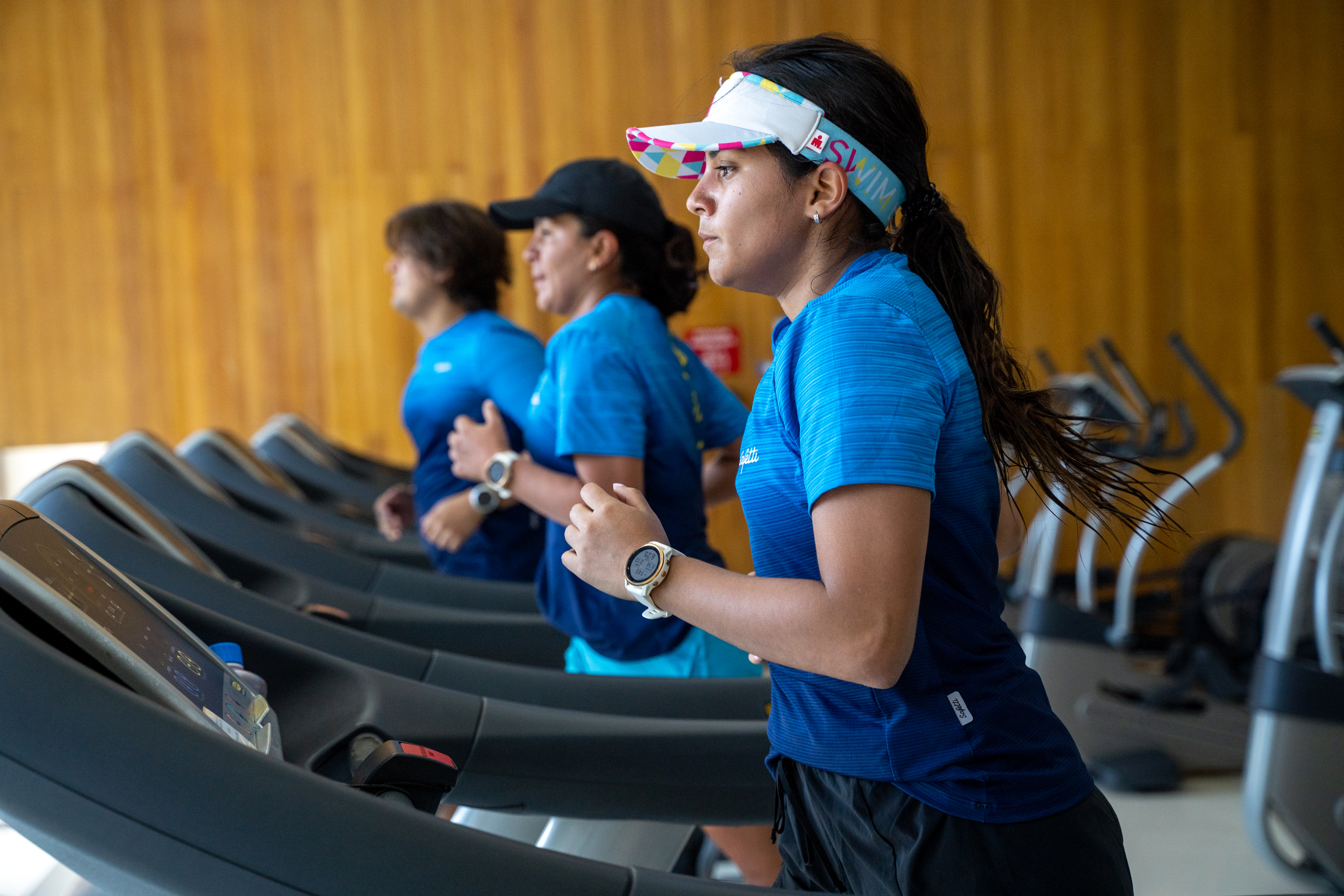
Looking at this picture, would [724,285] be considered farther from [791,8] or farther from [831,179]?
[791,8]

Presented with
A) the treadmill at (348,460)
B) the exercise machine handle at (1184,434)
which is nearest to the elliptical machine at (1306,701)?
the exercise machine handle at (1184,434)

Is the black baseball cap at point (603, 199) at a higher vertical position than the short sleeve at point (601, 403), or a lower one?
higher

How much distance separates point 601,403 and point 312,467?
272 centimetres

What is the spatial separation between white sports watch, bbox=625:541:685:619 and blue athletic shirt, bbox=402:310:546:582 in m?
1.37

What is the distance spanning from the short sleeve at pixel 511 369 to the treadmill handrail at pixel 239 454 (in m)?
1.09

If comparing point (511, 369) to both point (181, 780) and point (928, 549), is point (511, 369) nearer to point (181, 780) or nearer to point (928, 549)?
point (928, 549)

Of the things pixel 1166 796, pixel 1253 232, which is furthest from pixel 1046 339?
pixel 1166 796

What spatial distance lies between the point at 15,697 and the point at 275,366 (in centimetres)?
483

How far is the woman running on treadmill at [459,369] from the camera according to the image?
94.6 inches

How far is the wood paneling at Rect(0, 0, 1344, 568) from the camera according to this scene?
5293 mm

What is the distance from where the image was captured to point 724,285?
3.50 feet

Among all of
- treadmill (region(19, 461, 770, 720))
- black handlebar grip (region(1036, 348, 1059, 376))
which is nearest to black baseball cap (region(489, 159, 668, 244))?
treadmill (region(19, 461, 770, 720))

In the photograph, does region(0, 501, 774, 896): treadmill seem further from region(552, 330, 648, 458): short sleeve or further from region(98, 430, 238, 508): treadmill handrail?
region(98, 430, 238, 508): treadmill handrail

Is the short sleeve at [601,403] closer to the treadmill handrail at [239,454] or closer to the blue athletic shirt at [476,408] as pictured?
the blue athletic shirt at [476,408]
